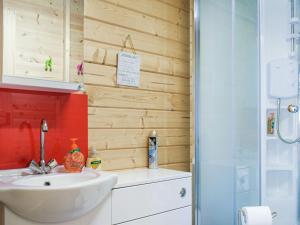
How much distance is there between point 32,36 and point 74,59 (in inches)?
9.9

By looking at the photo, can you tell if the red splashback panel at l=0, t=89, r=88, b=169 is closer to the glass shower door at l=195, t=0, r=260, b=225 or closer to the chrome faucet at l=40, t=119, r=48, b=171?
the chrome faucet at l=40, t=119, r=48, b=171

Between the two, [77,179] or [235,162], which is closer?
[77,179]

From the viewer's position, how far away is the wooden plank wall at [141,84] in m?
1.85

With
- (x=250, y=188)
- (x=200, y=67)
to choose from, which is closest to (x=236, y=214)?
(x=250, y=188)

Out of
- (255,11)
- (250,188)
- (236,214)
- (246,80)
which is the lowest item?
(236,214)

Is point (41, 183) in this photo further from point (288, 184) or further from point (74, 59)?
point (288, 184)

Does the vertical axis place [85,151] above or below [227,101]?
below

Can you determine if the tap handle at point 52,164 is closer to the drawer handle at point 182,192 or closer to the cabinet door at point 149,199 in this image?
the cabinet door at point 149,199

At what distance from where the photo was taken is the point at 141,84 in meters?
2.11

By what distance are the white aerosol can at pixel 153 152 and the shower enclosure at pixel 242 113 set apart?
1.17ft

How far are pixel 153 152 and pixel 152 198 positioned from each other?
47cm

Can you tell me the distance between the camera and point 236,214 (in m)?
2.03

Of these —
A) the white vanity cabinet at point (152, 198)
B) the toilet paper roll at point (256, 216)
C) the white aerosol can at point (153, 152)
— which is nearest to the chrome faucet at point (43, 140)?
the white vanity cabinet at point (152, 198)

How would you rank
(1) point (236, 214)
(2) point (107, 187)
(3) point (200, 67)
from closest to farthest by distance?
(2) point (107, 187)
(1) point (236, 214)
(3) point (200, 67)
